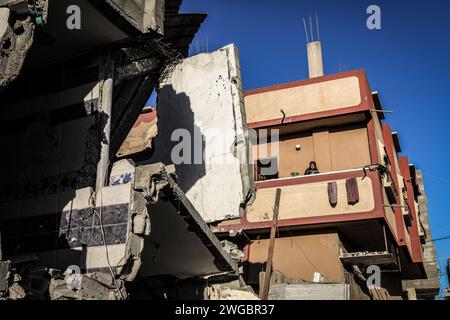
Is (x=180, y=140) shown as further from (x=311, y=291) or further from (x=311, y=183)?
(x=311, y=183)

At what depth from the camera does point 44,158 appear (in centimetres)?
1038

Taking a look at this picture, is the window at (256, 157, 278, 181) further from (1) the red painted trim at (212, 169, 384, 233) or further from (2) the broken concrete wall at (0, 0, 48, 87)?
(2) the broken concrete wall at (0, 0, 48, 87)

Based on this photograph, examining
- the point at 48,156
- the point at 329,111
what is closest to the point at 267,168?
the point at 329,111

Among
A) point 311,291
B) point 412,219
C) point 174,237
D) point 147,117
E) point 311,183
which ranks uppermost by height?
point 147,117

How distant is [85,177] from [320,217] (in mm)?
10457

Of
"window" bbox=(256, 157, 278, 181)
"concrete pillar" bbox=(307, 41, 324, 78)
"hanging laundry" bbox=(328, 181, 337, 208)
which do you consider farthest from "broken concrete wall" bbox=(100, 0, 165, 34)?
"concrete pillar" bbox=(307, 41, 324, 78)

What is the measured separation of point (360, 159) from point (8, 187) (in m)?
12.8

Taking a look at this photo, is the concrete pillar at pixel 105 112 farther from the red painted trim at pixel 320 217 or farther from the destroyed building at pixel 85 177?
the red painted trim at pixel 320 217

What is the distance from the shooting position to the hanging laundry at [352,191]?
18125mm

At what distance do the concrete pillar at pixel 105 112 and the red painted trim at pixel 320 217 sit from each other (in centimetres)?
983

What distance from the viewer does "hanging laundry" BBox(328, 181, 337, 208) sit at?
60.1ft

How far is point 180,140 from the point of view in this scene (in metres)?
14.6
